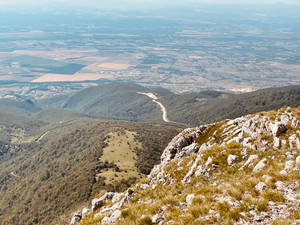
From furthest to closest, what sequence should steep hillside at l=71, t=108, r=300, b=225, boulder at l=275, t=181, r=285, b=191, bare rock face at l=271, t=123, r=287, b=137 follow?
bare rock face at l=271, t=123, r=287, b=137
boulder at l=275, t=181, r=285, b=191
steep hillside at l=71, t=108, r=300, b=225

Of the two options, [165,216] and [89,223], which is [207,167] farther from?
[89,223]

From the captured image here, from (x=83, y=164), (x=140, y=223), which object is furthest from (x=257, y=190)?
(x=83, y=164)

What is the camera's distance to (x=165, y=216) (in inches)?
758

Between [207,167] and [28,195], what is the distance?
602ft

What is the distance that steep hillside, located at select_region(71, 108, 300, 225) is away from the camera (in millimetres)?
17656

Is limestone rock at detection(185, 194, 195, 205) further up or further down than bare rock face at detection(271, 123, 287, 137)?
further down

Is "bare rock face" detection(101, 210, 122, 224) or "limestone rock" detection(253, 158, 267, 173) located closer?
"bare rock face" detection(101, 210, 122, 224)

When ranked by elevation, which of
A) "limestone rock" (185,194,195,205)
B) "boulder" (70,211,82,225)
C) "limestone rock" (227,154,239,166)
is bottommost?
"boulder" (70,211,82,225)

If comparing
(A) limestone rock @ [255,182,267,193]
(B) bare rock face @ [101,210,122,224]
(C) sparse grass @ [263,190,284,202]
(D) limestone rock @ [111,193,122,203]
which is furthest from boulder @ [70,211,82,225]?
(C) sparse grass @ [263,190,284,202]

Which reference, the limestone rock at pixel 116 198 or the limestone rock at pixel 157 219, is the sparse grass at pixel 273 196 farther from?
the limestone rock at pixel 116 198

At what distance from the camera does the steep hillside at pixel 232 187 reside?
17.7 metres

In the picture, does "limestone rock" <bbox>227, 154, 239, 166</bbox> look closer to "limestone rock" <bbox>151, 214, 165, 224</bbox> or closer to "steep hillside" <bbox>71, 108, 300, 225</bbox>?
"steep hillside" <bbox>71, 108, 300, 225</bbox>

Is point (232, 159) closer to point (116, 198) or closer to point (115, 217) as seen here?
point (116, 198)

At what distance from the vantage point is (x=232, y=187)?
20859 mm
